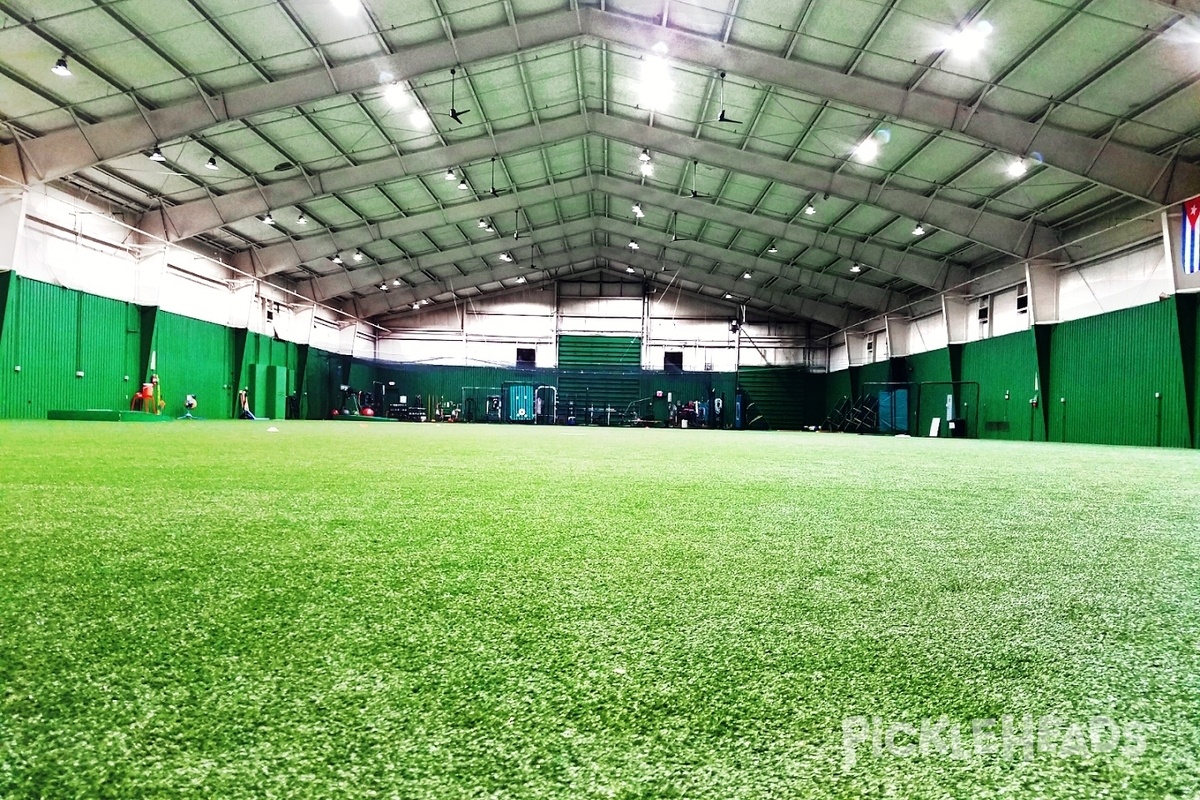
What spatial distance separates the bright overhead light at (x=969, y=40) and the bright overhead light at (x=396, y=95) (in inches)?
395

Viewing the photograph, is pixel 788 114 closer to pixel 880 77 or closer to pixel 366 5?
pixel 880 77

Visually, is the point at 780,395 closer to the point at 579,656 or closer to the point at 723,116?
the point at 723,116

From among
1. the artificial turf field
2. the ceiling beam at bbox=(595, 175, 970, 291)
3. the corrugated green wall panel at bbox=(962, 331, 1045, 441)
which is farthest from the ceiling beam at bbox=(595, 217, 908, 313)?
the artificial turf field

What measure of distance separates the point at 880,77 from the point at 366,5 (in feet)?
30.2

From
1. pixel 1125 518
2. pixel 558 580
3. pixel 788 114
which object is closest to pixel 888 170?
pixel 788 114

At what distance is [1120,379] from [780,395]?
16.9 meters

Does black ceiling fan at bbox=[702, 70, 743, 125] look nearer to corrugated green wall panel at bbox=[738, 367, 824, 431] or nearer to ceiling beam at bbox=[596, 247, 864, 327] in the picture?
ceiling beam at bbox=[596, 247, 864, 327]

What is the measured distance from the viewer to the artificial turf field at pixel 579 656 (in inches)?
26.5

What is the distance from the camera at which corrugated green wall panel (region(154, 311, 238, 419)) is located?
59.4 feet

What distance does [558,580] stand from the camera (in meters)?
1.46

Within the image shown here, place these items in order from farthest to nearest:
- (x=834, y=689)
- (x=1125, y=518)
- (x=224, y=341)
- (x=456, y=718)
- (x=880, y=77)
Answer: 1. (x=224, y=341)
2. (x=880, y=77)
3. (x=1125, y=518)
4. (x=834, y=689)
5. (x=456, y=718)

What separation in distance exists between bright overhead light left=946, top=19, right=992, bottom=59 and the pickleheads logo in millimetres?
11832

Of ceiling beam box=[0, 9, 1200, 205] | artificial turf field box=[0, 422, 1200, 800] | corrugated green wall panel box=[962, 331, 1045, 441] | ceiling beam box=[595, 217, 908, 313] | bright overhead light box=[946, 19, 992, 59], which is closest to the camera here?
artificial turf field box=[0, 422, 1200, 800]

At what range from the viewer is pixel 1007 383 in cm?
1834
